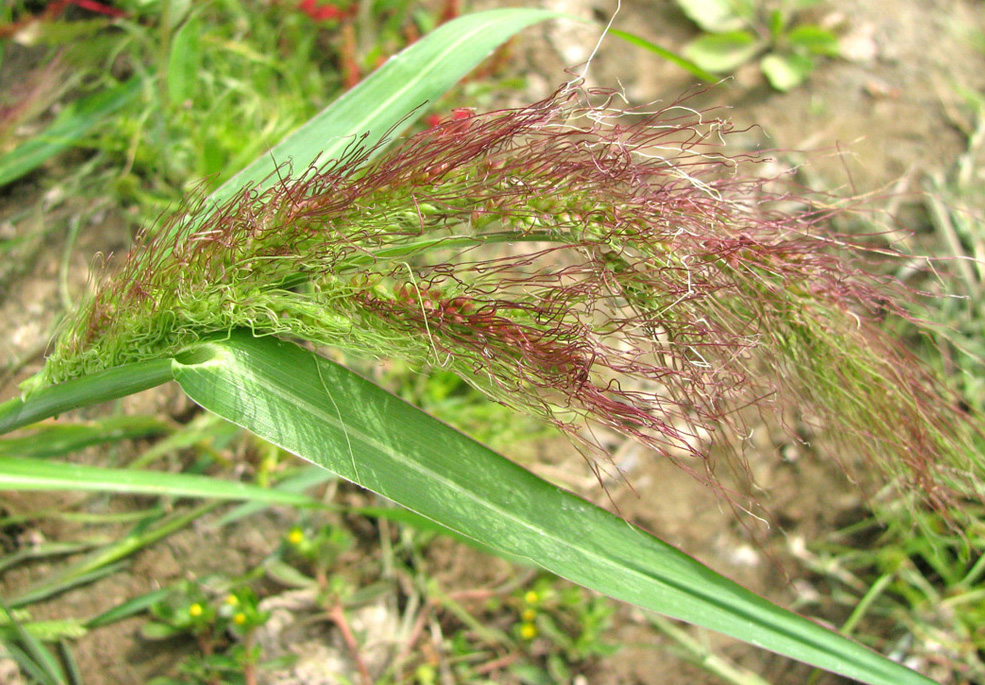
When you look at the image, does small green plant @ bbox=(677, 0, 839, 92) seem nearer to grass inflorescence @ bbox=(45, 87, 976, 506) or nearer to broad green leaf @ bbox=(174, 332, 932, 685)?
grass inflorescence @ bbox=(45, 87, 976, 506)

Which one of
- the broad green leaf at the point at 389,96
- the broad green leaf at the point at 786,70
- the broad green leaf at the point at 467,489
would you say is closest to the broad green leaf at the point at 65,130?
the broad green leaf at the point at 389,96

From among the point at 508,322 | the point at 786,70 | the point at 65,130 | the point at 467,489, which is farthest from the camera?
the point at 786,70

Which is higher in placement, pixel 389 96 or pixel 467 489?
pixel 389 96

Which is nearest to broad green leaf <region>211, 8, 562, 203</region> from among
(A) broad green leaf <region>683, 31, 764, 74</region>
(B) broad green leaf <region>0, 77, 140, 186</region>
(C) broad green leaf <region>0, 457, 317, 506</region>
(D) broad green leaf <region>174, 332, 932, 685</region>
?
(D) broad green leaf <region>174, 332, 932, 685</region>

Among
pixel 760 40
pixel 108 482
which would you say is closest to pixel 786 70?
pixel 760 40

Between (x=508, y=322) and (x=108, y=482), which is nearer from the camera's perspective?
(x=508, y=322)

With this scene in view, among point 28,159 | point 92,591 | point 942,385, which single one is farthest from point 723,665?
point 28,159

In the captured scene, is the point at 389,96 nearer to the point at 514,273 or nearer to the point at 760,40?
the point at 514,273

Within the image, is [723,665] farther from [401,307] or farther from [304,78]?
[304,78]
